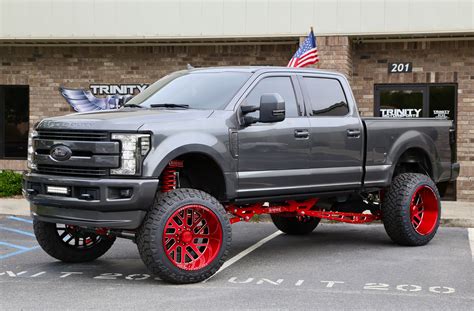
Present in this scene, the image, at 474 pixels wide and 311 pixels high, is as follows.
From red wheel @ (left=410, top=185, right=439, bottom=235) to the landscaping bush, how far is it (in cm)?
844

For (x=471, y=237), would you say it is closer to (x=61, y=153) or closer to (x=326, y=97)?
(x=326, y=97)

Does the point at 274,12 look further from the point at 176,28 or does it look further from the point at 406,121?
the point at 406,121

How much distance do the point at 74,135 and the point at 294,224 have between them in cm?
427

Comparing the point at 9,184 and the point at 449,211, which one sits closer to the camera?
the point at 449,211

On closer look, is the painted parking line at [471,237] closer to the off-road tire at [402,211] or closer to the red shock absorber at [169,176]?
the off-road tire at [402,211]

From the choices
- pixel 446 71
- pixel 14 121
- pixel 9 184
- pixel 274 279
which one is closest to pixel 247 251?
pixel 274 279

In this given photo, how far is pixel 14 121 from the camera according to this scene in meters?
17.1

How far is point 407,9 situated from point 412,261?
7.06 meters

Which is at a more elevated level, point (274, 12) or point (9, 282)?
point (274, 12)

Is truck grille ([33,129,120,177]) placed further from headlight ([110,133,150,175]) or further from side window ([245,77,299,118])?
side window ([245,77,299,118])

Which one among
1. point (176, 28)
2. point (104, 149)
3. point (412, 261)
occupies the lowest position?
point (412, 261)

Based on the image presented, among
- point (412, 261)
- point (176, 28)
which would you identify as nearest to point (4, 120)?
point (176, 28)

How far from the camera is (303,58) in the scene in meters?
13.9

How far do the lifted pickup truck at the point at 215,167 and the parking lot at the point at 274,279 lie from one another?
34 cm
